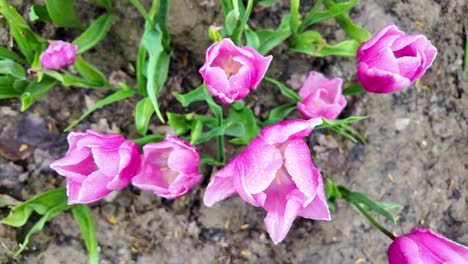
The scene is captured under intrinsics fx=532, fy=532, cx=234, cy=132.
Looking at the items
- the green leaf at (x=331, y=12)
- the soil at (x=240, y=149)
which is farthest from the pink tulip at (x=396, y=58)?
the soil at (x=240, y=149)

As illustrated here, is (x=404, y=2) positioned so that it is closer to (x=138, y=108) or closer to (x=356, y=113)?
(x=356, y=113)

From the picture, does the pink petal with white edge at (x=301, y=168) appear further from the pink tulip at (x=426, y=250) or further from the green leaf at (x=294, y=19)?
the green leaf at (x=294, y=19)

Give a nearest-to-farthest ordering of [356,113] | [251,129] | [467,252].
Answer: [467,252] < [251,129] < [356,113]

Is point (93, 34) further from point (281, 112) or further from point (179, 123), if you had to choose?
point (281, 112)

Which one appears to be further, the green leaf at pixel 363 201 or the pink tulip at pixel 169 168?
the green leaf at pixel 363 201

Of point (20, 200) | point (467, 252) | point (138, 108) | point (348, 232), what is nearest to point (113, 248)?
point (20, 200)

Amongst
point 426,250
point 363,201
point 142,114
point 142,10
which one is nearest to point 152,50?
point 142,10
